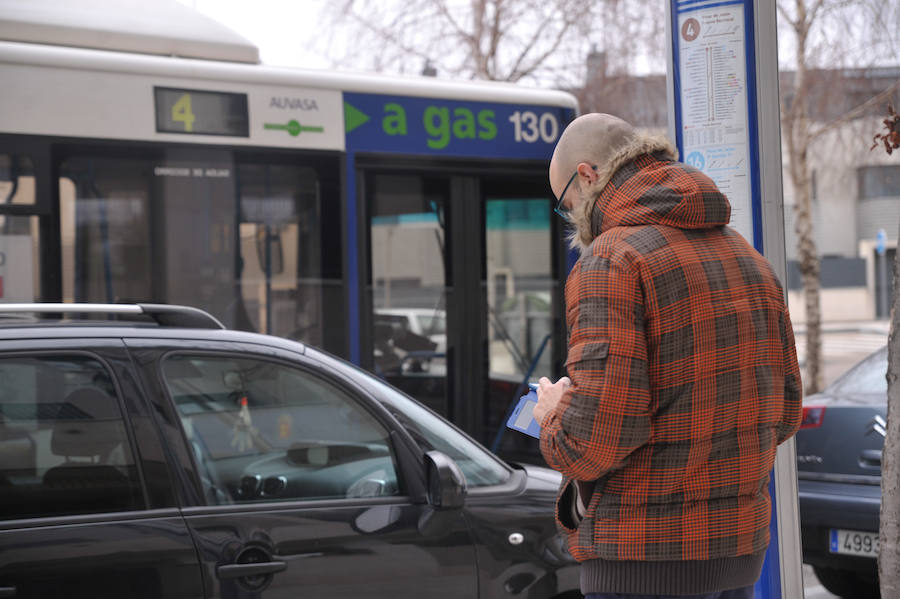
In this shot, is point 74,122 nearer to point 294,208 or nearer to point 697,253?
point 294,208

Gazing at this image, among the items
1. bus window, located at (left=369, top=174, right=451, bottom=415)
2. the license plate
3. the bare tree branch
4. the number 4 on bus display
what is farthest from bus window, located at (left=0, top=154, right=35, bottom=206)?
the bare tree branch

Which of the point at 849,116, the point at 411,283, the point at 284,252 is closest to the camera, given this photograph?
the point at 284,252

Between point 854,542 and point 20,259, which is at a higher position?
point 20,259

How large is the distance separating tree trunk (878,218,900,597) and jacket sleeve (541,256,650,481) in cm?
103

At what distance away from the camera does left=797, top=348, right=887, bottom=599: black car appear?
5.06 m

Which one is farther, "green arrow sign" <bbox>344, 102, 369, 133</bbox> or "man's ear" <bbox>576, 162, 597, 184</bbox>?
"green arrow sign" <bbox>344, 102, 369, 133</bbox>

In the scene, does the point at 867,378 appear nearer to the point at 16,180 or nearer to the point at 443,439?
the point at 443,439

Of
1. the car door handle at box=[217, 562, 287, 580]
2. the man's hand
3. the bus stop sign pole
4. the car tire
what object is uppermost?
the bus stop sign pole

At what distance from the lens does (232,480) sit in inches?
118

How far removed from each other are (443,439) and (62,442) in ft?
3.85

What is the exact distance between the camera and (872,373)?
593 centimetres

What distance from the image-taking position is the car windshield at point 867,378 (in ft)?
18.9

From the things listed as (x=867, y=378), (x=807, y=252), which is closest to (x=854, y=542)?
(x=867, y=378)

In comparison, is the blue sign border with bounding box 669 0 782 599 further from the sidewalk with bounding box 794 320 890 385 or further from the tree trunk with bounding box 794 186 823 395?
the sidewalk with bounding box 794 320 890 385
